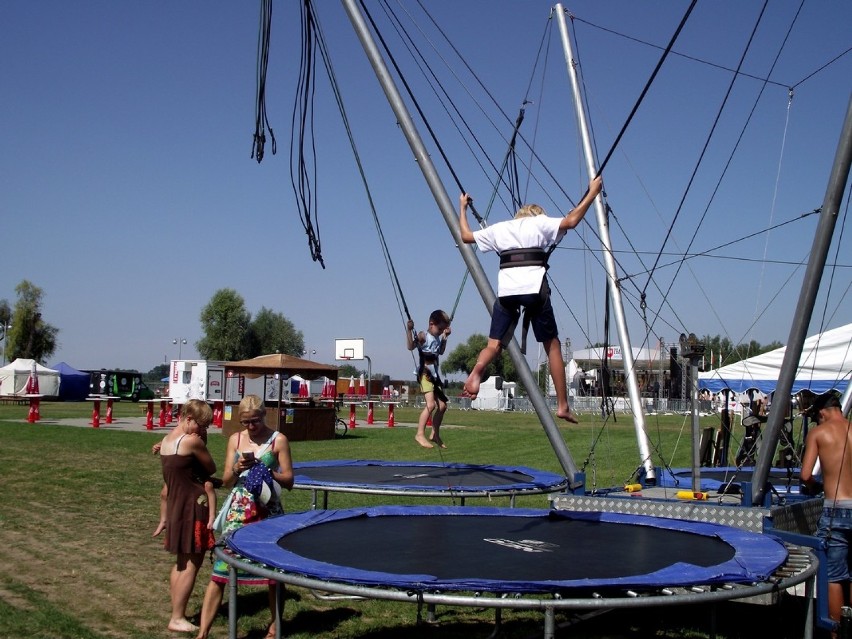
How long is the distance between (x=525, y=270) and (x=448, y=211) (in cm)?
132

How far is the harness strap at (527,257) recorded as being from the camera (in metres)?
3.84

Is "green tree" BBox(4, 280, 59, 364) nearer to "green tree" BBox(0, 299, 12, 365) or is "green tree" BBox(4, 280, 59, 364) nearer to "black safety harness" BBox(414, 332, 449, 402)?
"green tree" BBox(0, 299, 12, 365)

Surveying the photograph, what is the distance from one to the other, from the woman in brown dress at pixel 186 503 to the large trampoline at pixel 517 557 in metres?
0.50

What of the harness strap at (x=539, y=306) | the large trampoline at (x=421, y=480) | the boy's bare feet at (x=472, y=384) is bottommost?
the large trampoline at (x=421, y=480)

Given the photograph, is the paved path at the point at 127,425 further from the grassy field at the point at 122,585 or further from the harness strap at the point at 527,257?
the harness strap at the point at 527,257

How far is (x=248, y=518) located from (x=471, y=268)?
1.92 metres

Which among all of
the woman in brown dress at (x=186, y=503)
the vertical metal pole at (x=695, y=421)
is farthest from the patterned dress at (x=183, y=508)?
the vertical metal pole at (x=695, y=421)

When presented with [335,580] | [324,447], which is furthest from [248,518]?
[324,447]

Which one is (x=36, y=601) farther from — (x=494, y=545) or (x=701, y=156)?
(x=701, y=156)

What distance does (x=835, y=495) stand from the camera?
4160 mm

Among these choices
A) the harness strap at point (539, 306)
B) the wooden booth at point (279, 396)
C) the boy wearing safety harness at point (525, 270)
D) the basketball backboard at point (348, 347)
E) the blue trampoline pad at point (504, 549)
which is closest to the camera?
the blue trampoline pad at point (504, 549)

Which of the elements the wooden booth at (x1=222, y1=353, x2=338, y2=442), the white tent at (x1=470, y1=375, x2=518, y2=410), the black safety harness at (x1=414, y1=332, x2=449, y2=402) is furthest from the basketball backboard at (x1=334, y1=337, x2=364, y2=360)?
the black safety harness at (x1=414, y1=332, x2=449, y2=402)

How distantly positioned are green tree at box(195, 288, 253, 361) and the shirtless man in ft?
193

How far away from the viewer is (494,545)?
3785mm
